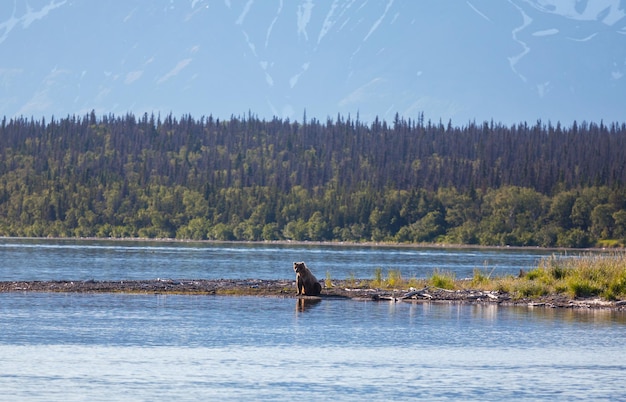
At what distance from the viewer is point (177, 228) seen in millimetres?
194375

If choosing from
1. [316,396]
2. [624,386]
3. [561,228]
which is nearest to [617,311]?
[624,386]

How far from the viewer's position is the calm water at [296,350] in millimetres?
29547

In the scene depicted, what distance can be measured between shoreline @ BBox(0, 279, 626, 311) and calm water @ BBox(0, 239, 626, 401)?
5.03 feet

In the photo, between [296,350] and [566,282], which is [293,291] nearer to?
[566,282]

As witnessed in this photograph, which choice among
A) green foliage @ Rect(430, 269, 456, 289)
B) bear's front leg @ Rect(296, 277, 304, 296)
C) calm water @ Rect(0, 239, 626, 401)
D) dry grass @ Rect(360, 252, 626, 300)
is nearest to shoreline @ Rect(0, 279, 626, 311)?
bear's front leg @ Rect(296, 277, 304, 296)

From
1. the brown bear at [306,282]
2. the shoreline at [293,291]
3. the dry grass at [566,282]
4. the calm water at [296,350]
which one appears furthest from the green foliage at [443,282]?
the brown bear at [306,282]

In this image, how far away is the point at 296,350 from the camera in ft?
119

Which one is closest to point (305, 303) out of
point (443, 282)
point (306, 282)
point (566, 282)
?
point (306, 282)

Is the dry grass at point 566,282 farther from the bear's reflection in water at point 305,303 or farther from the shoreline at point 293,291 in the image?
the bear's reflection in water at point 305,303

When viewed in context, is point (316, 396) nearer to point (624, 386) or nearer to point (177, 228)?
point (624, 386)

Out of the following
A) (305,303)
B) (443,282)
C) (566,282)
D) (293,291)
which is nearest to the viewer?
(305,303)

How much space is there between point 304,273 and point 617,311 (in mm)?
12506

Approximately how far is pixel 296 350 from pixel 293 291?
19.8 m

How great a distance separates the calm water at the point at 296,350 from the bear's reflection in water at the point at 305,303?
199 mm
